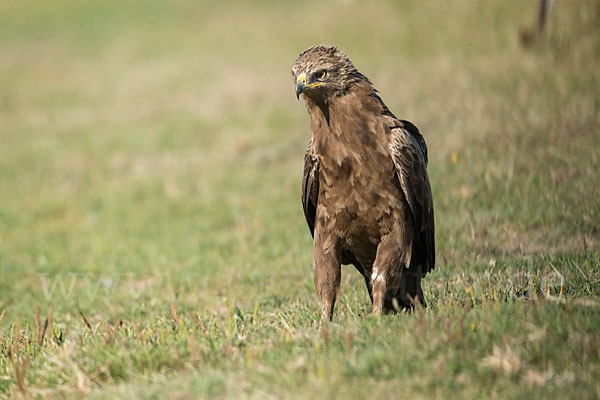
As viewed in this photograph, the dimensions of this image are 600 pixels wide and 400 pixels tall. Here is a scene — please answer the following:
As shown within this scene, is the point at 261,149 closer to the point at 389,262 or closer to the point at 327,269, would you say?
the point at 327,269

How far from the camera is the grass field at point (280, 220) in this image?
12.2ft

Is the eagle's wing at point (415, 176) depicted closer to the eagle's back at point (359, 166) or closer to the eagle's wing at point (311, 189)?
the eagle's back at point (359, 166)

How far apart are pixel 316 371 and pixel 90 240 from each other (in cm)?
693

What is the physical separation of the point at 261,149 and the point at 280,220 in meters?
3.84

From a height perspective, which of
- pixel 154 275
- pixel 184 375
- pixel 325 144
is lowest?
pixel 154 275

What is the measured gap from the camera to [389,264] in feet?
17.1

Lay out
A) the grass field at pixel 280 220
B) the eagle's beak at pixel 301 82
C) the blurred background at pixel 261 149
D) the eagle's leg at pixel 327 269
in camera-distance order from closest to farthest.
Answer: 1. the grass field at pixel 280 220
2. the eagle's beak at pixel 301 82
3. the eagle's leg at pixel 327 269
4. the blurred background at pixel 261 149

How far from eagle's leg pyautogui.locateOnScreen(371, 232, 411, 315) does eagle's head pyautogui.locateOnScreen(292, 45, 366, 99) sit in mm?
1220

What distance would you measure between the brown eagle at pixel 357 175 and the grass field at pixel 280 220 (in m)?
0.42

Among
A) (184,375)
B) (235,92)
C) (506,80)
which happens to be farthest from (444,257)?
(235,92)

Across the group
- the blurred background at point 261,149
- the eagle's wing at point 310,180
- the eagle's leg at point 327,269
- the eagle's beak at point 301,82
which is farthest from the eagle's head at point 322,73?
the blurred background at point 261,149

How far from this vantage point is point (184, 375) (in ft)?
12.8

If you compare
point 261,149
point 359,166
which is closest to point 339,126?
point 359,166

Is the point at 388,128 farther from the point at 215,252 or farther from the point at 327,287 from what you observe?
the point at 215,252
